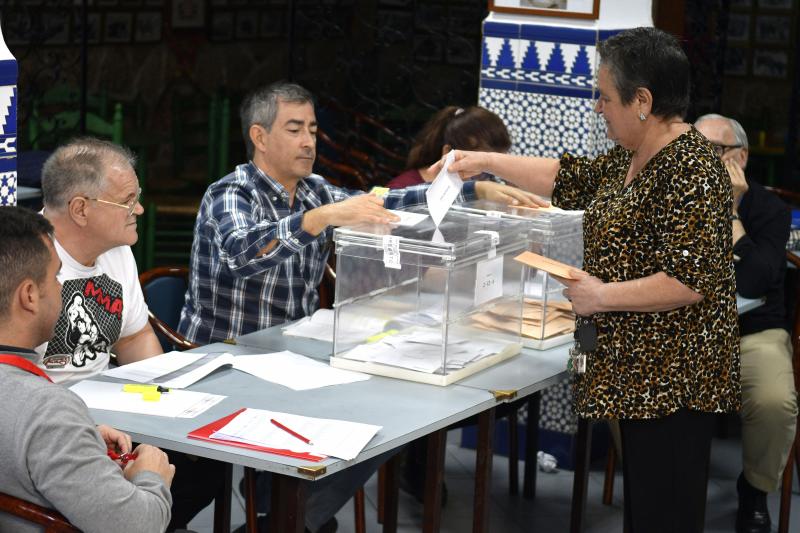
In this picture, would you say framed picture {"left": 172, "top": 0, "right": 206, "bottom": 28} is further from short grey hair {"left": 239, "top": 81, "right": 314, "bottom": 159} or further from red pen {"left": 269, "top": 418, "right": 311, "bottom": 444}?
red pen {"left": 269, "top": 418, "right": 311, "bottom": 444}

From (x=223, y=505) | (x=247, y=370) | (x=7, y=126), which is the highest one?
(x=7, y=126)

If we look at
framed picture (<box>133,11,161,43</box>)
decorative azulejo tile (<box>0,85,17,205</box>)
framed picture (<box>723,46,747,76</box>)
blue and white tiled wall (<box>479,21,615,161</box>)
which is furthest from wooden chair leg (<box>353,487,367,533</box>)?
framed picture (<box>133,11,161,43</box>)

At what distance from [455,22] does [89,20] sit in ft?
8.62

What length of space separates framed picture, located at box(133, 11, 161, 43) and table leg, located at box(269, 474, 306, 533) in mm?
6778

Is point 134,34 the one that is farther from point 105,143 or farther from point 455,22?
point 105,143

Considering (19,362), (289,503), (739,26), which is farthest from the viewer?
(739,26)

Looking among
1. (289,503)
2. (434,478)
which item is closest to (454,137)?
(434,478)

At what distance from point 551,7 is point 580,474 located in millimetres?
1950

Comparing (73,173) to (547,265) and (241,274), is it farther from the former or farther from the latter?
(547,265)

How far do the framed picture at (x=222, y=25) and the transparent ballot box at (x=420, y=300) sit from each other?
618cm

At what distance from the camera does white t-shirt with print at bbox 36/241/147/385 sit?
336cm

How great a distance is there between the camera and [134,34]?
358 inches

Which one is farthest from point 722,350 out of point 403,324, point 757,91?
point 757,91

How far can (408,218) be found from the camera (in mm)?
3730
